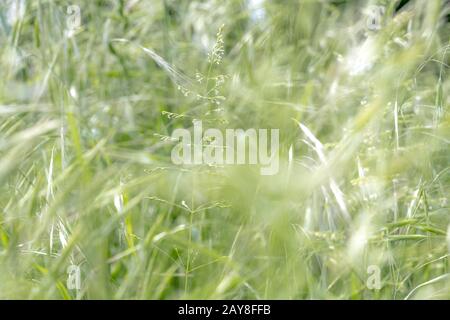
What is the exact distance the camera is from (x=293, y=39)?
146cm

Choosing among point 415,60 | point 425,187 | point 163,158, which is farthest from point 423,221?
point 163,158

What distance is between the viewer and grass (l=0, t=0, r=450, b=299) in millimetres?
865

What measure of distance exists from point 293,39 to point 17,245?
811mm

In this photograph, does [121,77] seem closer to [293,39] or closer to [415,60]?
[293,39]

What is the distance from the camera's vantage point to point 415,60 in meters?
1.15

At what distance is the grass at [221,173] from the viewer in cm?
86

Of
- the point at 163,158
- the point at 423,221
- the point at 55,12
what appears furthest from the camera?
the point at 55,12

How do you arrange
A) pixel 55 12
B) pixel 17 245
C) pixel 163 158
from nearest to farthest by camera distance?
1. pixel 17 245
2. pixel 163 158
3. pixel 55 12

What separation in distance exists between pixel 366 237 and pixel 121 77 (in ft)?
2.23

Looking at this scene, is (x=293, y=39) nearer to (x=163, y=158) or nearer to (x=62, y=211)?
(x=163, y=158)

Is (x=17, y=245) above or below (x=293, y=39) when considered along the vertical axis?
below

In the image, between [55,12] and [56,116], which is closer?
[56,116]

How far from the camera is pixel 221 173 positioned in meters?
0.98

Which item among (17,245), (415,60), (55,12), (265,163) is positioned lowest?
(17,245)
